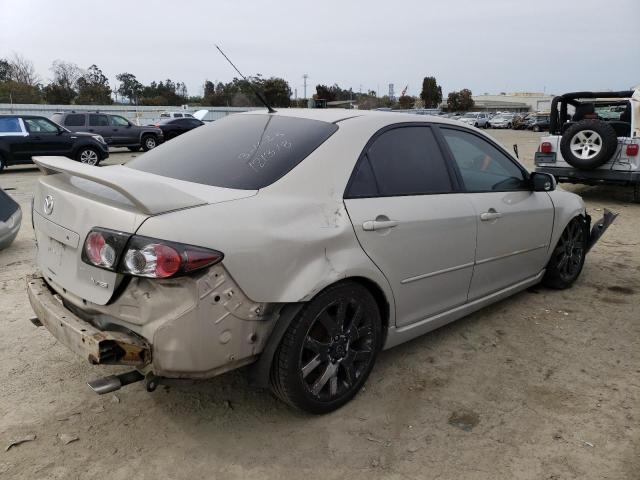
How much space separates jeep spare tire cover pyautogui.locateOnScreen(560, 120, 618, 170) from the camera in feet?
29.0

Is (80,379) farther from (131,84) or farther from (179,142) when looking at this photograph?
(131,84)

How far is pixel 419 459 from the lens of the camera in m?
2.52

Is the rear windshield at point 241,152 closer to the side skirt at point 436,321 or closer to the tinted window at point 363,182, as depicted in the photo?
the tinted window at point 363,182

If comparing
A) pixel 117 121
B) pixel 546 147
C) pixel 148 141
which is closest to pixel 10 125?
pixel 117 121

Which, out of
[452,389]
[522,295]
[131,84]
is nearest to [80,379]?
[452,389]

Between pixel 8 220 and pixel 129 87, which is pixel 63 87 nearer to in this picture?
pixel 129 87

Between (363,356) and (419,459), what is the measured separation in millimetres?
635

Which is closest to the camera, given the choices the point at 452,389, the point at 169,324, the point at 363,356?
the point at 169,324

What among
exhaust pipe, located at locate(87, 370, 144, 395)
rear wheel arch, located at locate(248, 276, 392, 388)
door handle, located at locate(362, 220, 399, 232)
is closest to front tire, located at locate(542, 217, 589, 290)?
door handle, located at locate(362, 220, 399, 232)

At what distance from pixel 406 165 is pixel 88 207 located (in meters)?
1.79

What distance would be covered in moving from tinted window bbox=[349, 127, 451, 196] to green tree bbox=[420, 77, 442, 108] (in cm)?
9670

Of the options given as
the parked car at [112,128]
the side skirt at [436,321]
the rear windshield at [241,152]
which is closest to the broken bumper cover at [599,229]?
the side skirt at [436,321]

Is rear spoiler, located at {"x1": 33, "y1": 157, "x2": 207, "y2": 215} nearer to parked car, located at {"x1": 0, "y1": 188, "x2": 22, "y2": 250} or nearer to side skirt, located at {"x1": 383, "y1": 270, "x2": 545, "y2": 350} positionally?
side skirt, located at {"x1": 383, "y1": 270, "x2": 545, "y2": 350}

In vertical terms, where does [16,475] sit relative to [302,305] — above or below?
below
